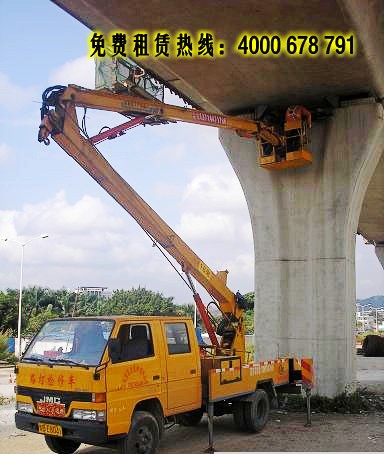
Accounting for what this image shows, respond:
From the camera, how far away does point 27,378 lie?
7.61m

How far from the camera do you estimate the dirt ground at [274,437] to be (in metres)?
8.77

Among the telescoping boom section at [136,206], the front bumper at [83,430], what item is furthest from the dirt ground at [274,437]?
the telescoping boom section at [136,206]

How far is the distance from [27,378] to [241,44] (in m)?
7.24

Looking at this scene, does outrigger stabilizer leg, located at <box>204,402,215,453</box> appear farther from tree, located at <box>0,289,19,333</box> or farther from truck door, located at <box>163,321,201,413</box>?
tree, located at <box>0,289,19,333</box>

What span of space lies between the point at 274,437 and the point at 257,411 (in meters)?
0.56

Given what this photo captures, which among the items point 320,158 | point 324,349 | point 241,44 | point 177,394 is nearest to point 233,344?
point 324,349

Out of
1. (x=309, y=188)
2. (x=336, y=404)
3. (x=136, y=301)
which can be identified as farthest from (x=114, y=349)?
(x=136, y=301)

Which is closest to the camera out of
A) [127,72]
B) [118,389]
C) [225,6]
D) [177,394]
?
[118,389]

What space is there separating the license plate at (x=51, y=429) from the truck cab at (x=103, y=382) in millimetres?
12

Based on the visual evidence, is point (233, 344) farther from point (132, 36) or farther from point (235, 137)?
point (132, 36)

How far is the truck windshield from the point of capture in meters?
7.39

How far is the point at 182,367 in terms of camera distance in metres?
8.52

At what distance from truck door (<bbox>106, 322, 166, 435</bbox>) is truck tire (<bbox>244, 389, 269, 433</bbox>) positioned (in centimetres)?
225

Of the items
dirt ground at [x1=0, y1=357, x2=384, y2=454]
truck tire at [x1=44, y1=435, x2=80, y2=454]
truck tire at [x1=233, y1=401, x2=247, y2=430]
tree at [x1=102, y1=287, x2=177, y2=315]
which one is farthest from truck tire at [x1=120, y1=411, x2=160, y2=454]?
tree at [x1=102, y1=287, x2=177, y2=315]
